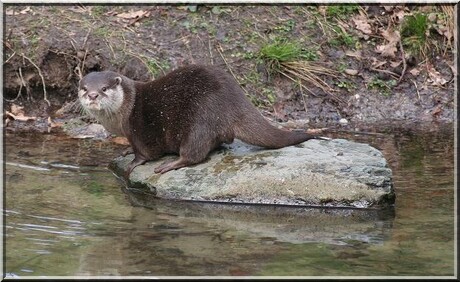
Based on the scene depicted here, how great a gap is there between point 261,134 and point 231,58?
229cm

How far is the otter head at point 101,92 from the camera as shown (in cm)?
508

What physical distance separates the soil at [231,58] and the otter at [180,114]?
1.41 metres

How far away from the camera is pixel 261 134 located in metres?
4.90

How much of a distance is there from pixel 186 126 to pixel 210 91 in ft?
0.79

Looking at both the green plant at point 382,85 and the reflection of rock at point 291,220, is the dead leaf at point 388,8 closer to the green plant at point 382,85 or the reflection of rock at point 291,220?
the green plant at point 382,85

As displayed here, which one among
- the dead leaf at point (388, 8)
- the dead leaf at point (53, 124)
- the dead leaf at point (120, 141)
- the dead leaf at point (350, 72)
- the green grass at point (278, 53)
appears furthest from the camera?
the dead leaf at point (388, 8)

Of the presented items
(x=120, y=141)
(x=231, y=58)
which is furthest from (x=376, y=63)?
(x=120, y=141)

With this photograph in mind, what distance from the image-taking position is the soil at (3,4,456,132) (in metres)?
6.78

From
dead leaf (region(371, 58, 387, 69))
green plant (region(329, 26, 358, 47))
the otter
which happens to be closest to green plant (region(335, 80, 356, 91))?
dead leaf (region(371, 58, 387, 69))

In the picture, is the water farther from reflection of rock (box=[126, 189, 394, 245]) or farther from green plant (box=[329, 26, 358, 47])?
green plant (box=[329, 26, 358, 47])

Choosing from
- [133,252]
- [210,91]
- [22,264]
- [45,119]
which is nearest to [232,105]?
[210,91]

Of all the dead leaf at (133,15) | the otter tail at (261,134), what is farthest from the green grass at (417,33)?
the otter tail at (261,134)

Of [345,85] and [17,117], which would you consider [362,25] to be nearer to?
[345,85]

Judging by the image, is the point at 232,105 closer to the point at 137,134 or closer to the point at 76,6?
the point at 137,134
